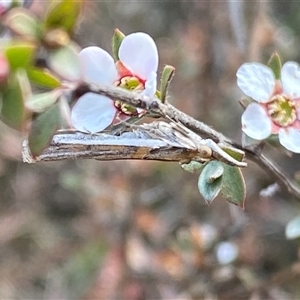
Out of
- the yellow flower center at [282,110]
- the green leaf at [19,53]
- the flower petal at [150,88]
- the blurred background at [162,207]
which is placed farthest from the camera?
the blurred background at [162,207]

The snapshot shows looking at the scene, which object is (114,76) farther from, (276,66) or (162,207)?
(162,207)

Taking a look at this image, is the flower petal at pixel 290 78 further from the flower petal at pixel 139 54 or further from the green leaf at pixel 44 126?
the green leaf at pixel 44 126

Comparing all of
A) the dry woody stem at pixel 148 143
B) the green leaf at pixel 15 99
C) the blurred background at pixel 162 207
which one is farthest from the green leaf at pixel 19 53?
the blurred background at pixel 162 207

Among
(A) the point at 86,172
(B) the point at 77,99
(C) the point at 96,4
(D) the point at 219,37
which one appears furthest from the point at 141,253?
(B) the point at 77,99

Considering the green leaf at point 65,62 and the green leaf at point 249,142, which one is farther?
the green leaf at point 249,142

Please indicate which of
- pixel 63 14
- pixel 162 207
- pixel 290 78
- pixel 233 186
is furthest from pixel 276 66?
pixel 162 207

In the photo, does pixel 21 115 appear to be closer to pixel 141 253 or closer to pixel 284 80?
pixel 284 80
